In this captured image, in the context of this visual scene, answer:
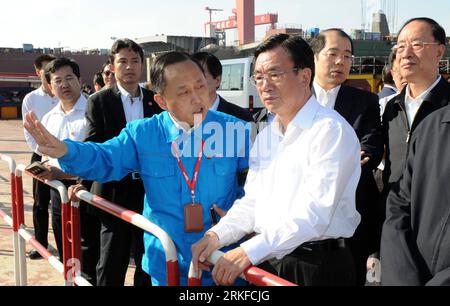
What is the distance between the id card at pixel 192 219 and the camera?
7.15ft

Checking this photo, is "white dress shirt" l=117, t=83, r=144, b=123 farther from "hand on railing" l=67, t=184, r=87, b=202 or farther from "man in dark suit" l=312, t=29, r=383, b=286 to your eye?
"man in dark suit" l=312, t=29, r=383, b=286

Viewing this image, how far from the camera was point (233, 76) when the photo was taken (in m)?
12.4

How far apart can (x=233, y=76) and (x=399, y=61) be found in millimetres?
9514

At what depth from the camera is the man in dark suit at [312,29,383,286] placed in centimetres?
280

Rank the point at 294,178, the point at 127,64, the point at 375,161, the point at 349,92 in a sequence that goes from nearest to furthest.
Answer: the point at 294,178
the point at 375,161
the point at 349,92
the point at 127,64

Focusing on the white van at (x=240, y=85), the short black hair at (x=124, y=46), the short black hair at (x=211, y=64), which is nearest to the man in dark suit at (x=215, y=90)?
the short black hair at (x=211, y=64)

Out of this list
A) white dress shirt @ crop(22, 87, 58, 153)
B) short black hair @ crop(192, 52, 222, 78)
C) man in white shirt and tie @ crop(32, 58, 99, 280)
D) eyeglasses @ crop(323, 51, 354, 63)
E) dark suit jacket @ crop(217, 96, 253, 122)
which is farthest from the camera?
white dress shirt @ crop(22, 87, 58, 153)

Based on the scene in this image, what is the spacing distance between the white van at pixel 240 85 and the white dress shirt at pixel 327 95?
8581 mm

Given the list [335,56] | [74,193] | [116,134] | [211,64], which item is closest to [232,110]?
[211,64]

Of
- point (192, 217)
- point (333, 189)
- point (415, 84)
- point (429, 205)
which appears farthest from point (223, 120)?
point (415, 84)

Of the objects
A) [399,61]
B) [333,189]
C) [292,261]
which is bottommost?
[292,261]

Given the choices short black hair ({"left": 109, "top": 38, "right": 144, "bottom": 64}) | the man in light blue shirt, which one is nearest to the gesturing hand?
the man in light blue shirt

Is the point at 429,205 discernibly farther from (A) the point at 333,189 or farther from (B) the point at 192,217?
(B) the point at 192,217

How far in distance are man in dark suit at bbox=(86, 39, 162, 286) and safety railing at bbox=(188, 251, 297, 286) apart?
1211mm
